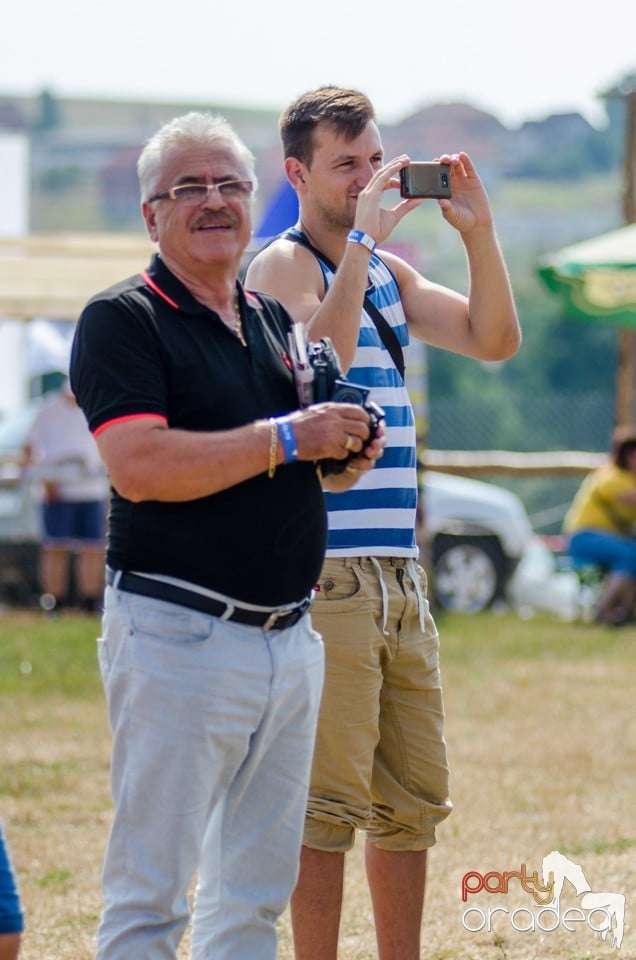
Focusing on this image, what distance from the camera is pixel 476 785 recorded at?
20.9ft

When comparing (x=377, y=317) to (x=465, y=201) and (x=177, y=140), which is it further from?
(x=177, y=140)

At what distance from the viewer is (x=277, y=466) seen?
9.30ft

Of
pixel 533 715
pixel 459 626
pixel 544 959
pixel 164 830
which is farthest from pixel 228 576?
pixel 459 626

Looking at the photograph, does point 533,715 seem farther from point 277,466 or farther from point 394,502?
point 277,466

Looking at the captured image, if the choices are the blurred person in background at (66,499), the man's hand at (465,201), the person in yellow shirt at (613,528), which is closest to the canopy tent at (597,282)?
the person in yellow shirt at (613,528)

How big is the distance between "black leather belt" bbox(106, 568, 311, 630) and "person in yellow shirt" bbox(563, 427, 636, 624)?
9.01 metres

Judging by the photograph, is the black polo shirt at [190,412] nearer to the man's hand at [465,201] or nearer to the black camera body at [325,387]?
the black camera body at [325,387]

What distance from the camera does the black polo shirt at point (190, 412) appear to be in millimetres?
2762

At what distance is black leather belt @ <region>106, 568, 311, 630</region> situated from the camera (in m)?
2.78

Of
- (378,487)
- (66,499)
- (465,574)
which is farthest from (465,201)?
(465,574)

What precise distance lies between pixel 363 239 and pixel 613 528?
28.8 feet

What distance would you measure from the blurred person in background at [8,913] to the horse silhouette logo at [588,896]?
2.12 m

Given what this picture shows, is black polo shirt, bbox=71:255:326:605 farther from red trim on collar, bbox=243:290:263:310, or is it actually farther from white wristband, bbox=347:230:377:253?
white wristband, bbox=347:230:377:253

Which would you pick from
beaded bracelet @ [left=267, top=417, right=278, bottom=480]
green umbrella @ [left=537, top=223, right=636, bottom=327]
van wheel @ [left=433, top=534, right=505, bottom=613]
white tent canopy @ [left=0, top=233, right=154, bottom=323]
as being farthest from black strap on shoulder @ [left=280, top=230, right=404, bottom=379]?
van wheel @ [left=433, top=534, right=505, bottom=613]
